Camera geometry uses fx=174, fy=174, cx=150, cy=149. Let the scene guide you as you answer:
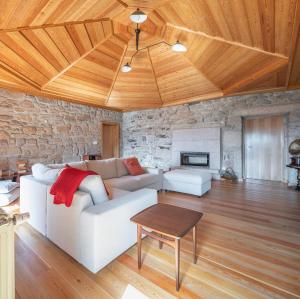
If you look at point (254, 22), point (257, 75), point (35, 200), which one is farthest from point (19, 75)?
point (257, 75)

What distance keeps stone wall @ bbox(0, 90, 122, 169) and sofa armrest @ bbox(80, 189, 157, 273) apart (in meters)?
3.78

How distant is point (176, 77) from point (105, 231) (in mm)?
4057

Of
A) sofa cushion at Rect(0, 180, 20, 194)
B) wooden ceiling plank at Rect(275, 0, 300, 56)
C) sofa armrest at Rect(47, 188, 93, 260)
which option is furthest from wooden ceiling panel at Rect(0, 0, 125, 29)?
sofa cushion at Rect(0, 180, 20, 194)

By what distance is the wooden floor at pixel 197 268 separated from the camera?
1372 mm

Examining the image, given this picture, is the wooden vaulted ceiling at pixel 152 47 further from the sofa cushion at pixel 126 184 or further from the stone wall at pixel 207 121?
the sofa cushion at pixel 126 184

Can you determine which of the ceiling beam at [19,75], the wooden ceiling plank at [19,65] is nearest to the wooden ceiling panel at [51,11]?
the wooden ceiling plank at [19,65]

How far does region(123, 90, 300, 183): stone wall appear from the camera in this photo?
14.5 ft

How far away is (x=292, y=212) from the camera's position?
2.81 meters

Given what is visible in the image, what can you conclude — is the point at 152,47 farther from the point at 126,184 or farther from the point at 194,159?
the point at 194,159

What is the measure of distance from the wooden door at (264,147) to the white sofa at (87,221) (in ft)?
13.7

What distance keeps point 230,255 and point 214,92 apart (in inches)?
171

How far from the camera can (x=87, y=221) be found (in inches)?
61.1

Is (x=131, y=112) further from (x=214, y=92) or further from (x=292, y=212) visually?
(x=292, y=212)

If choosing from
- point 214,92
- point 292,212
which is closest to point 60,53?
point 214,92
